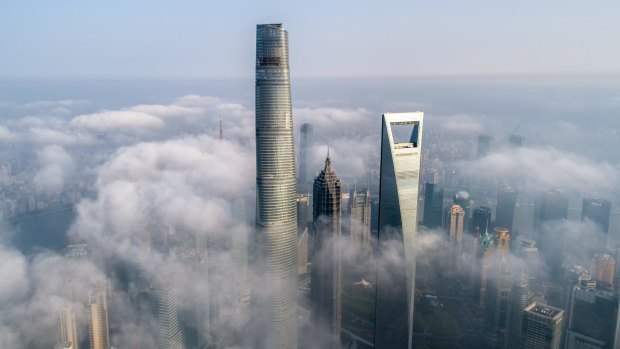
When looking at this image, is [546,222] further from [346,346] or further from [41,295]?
[41,295]

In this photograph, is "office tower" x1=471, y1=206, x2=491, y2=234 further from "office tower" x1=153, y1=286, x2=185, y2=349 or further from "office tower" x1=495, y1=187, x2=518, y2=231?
"office tower" x1=153, y1=286, x2=185, y2=349

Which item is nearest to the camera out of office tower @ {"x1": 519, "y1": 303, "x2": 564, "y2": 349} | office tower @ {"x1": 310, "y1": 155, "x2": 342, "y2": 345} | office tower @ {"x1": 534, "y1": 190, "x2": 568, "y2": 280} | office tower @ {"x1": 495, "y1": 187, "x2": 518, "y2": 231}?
office tower @ {"x1": 519, "y1": 303, "x2": 564, "y2": 349}

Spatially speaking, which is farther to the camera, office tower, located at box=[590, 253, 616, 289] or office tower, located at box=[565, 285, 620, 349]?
office tower, located at box=[590, 253, 616, 289]

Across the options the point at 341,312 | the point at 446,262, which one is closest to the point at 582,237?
the point at 446,262

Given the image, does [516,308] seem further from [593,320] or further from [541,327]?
[593,320]

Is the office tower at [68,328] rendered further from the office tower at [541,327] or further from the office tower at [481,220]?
the office tower at [481,220]

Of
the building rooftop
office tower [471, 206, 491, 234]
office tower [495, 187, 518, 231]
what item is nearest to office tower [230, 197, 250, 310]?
office tower [471, 206, 491, 234]

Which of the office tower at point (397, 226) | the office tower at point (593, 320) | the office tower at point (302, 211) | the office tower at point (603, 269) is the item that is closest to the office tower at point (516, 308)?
the office tower at point (593, 320)
